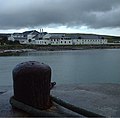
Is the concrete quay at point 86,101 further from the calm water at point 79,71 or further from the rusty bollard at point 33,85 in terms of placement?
the calm water at point 79,71

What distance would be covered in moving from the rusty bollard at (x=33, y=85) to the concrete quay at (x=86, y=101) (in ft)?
0.67

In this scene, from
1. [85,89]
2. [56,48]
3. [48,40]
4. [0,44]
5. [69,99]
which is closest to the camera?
[69,99]

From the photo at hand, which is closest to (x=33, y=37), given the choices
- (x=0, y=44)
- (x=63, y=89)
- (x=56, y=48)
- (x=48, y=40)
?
(x=48, y=40)

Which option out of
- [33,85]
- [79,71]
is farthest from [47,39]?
[33,85]

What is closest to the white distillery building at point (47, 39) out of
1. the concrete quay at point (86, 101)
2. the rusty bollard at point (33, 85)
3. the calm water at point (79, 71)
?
the calm water at point (79, 71)

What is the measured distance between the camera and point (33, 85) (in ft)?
14.5

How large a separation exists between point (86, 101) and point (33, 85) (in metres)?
1.22

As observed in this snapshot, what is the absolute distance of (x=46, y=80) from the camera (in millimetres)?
4531

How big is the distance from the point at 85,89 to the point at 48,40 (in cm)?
11708

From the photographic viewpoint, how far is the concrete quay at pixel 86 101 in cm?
435

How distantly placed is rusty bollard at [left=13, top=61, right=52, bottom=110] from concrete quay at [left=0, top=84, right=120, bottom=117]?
203 mm

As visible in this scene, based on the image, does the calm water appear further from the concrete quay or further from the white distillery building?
the white distillery building

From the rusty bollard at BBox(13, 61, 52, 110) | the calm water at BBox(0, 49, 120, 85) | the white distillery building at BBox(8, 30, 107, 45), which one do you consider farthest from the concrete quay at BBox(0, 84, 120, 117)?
the white distillery building at BBox(8, 30, 107, 45)

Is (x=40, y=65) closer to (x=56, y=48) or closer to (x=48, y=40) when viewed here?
(x=56, y=48)
